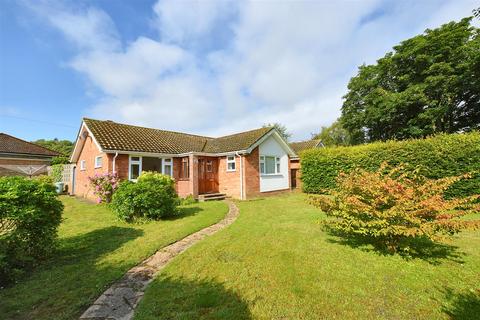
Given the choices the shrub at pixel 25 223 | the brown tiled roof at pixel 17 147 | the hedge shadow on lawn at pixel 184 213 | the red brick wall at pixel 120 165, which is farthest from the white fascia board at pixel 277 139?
the brown tiled roof at pixel 17 147

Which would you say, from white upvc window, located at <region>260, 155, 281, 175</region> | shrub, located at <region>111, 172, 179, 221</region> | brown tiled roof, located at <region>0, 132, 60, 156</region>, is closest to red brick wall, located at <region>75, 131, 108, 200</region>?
shrub, located at <region>111, 172, 179, 221</region>

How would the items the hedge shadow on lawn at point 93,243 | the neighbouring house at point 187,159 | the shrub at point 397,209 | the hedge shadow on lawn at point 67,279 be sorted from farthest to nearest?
the neighbouring house at point 187,159
the hedge shadow on lawn at point 93,243
the shrub at point 397,209
the hedge shadow on lawn at point 67,279

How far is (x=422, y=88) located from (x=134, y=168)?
90.2ft

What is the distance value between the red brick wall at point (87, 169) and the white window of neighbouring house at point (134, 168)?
1.55 m

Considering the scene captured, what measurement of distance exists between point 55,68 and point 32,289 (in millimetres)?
15753

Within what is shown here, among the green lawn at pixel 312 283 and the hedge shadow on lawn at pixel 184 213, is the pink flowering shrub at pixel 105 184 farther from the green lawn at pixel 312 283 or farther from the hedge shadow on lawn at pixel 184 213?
the green lawn at pixel 312 283

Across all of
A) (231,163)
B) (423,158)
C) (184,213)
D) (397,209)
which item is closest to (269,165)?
(231,163)

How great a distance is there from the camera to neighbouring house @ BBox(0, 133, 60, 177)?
22.8m

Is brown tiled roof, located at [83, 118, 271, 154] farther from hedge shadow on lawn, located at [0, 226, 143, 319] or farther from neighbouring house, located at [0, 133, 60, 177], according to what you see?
neighbouring house, located at [0, 133, 60, 177]

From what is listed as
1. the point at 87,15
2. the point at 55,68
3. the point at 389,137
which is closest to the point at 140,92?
the point at 55,68

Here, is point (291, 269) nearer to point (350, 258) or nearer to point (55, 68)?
point (350, 258)

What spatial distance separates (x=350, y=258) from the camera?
16.8 ft

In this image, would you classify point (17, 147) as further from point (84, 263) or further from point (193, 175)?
point (84, 263)

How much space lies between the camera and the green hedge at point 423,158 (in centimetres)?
1083
